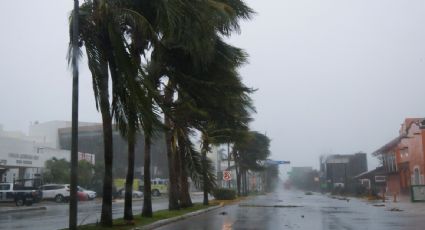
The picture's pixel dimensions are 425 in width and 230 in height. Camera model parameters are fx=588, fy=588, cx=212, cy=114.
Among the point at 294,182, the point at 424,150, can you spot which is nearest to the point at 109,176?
the point at 424,150

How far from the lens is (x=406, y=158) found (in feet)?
197

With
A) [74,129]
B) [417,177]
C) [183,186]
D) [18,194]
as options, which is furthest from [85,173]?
[74,129]

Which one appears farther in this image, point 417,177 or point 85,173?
point 85,173

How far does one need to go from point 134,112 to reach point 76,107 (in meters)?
2.01

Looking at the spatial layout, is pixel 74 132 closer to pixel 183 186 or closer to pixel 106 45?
pixel 106 45

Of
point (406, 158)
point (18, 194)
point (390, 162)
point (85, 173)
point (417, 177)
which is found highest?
point (390, 162)

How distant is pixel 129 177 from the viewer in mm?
20656

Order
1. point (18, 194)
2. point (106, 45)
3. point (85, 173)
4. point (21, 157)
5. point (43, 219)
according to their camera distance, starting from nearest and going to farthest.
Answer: point (106, 45) < point (43, 219) < point (18, 194) < point (21, 157) < point (85, 173)

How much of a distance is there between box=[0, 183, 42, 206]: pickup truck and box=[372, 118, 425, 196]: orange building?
2971cm

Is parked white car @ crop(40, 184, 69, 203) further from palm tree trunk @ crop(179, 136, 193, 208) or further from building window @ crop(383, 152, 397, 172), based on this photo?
building window @ crop(383, 152, 397, 172)

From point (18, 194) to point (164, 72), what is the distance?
22.6 meters

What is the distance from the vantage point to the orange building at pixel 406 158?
179 feet

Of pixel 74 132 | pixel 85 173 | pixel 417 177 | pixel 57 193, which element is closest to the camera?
pixel 74 132

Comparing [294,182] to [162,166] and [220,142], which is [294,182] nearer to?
[162,166]
